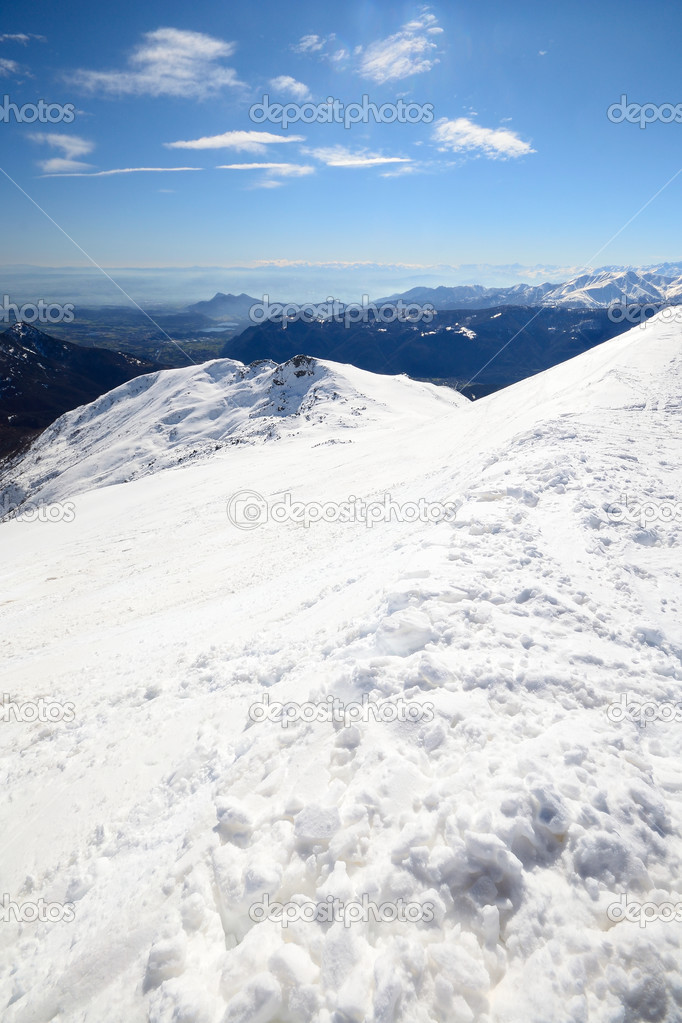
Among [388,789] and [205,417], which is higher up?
[388,789]

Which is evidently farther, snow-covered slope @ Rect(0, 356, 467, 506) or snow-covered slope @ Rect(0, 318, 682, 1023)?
snow-covered slope @ Rect(0, 356, 467, 506)

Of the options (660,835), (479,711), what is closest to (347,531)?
(479,711)

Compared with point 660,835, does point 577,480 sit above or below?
above

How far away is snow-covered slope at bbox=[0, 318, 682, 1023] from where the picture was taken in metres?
3.73

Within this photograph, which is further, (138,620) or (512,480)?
(138,620)

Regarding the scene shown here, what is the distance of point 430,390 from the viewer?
246 feet

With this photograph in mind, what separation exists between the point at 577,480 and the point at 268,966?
1171 cm

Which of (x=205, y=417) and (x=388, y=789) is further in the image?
(x=205, y=417)

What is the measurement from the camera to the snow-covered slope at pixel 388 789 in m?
3.73

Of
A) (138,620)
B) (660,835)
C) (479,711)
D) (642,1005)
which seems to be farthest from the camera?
(138,620)

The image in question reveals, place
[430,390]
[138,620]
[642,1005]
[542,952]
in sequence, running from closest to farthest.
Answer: [642,1005], [542,952], [138,620], [430,390]

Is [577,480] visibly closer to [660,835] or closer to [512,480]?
[512,480]

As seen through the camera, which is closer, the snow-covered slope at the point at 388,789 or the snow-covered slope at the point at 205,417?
the snow-covered slope at the point at 388,789

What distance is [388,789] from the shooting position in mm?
4895
